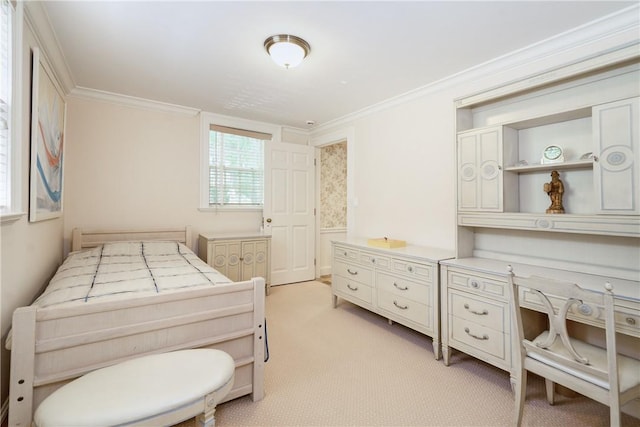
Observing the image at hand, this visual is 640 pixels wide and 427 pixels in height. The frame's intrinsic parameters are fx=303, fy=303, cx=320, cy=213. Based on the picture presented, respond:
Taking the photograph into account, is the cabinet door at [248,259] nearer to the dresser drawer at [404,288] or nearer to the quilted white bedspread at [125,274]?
the quilted white bedspread at [125,274]

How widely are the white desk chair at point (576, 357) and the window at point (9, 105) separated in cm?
273

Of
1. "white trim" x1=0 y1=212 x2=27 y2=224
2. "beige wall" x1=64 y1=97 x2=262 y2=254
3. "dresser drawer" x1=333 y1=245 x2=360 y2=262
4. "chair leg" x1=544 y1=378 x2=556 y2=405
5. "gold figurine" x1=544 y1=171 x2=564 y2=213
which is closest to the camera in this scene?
"white trim" x1=0 y1=212 x2=27 y2=224

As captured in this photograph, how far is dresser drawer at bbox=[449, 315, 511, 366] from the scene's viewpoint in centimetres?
203

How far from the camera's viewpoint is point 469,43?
2324 mm

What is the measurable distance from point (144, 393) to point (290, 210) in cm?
353

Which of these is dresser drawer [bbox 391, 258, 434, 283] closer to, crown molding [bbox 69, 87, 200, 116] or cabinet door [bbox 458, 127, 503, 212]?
cabinet door [bbox 458, 127, 503, 212]

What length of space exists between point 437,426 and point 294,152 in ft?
12.4

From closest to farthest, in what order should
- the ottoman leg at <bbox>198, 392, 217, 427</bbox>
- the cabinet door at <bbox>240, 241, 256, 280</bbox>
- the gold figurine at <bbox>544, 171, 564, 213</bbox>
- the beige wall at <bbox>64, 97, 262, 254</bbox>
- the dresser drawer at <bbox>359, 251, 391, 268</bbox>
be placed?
the ottoman leg at <bbox>198, 392, 217, 427</bbox> < the gold figurine at <bbox>544, 171, 564, 213</bbox> < the dresser drawer at <bbox>359, 251, 391, 268</bbox> < the beige wall at <bbox>64, 97, 262, 254</bbox> < the cabinet door at <bbox>240, 241, 256, 280</bbox>

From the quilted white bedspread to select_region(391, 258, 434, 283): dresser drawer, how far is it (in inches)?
59.5

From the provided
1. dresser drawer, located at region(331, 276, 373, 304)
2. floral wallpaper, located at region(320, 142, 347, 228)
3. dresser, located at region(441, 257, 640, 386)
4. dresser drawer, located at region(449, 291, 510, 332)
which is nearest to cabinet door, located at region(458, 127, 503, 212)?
dresser, located at region(441, 257, 640, 386)

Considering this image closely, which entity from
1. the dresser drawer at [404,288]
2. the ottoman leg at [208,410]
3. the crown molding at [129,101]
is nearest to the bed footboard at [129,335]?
the ottoman leg at [208,410]

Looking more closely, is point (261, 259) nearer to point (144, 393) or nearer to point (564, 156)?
point (144, 393)

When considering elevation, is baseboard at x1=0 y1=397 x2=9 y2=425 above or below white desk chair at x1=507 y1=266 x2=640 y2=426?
below

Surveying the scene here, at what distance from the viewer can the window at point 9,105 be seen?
158cm
